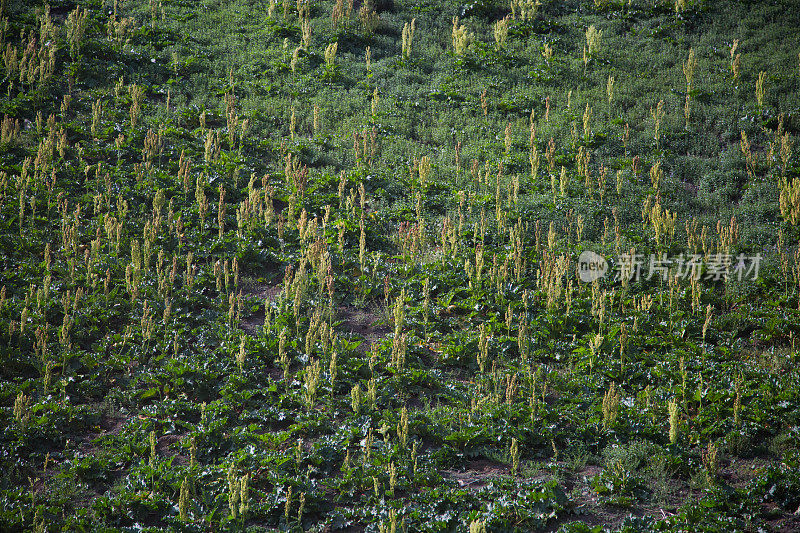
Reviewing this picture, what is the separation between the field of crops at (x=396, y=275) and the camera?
5.75 meters

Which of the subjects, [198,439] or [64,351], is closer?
[198,439]

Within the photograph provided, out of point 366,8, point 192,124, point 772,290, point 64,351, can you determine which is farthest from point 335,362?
point 366,8

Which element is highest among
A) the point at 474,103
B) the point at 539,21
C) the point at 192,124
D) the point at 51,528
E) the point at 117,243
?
the point at 539,21

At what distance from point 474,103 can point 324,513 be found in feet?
29.8

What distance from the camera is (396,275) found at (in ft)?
28.8

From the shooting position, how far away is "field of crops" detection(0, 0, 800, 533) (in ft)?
18.9

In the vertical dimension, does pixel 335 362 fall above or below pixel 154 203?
below

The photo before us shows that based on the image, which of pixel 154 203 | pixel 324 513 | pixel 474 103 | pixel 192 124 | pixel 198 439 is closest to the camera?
pixel 324 513

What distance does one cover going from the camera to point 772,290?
7980 mm

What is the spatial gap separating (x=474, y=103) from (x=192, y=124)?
212 inches

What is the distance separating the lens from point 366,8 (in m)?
15.2

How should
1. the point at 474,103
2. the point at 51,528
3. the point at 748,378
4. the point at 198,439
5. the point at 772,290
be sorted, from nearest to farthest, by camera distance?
the point at 51,528 < the point at 198,439 < the point at 748,378 < the point at 772,290 < the point at 474,103

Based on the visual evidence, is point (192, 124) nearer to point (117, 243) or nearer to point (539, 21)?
point (117, 243)

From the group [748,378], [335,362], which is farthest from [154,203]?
[748,378]
